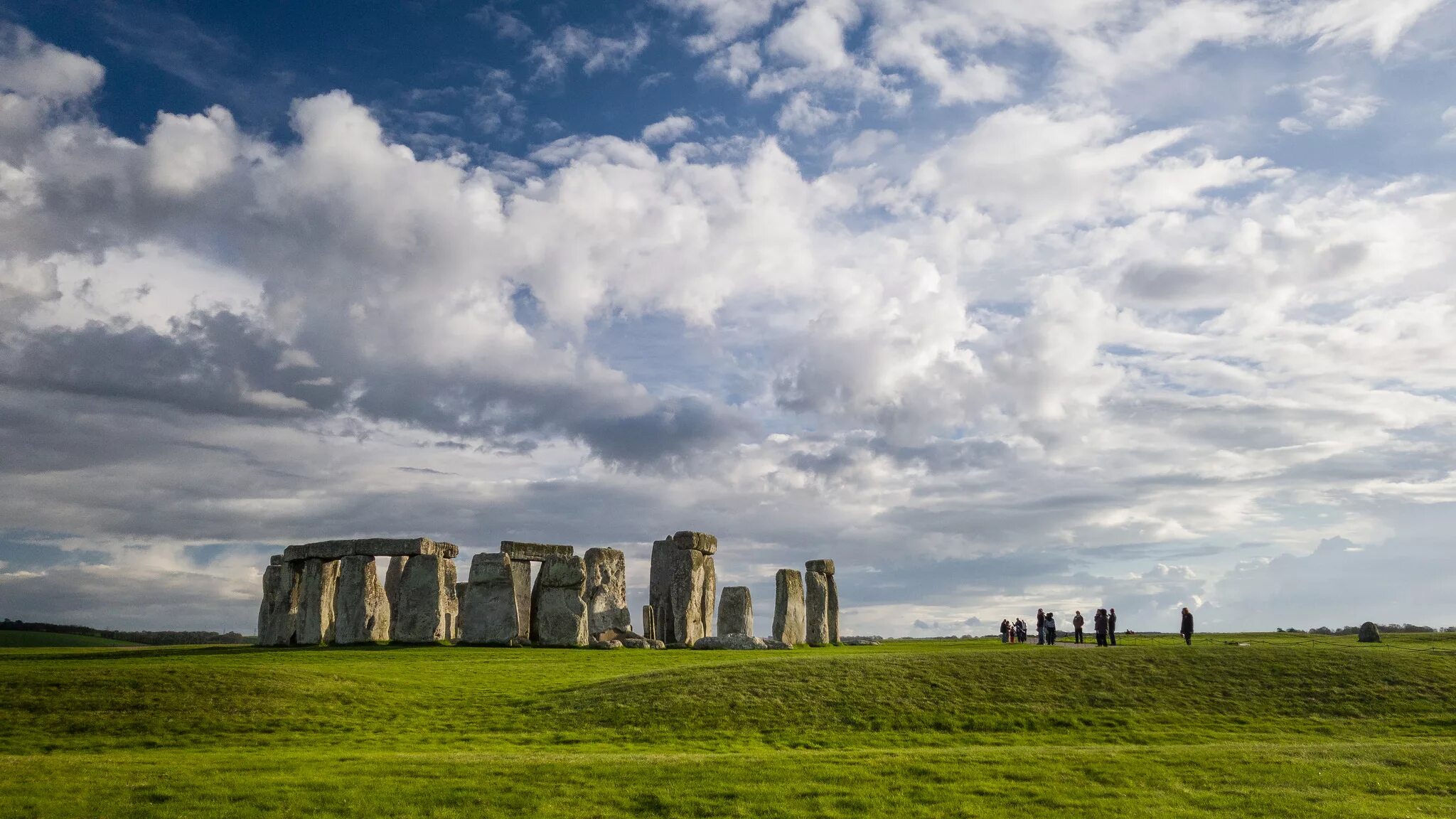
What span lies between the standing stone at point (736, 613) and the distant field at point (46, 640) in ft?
111

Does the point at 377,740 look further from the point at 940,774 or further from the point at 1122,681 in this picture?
the point at 1122,681

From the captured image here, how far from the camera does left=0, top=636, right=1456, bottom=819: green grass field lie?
14219 millimetres

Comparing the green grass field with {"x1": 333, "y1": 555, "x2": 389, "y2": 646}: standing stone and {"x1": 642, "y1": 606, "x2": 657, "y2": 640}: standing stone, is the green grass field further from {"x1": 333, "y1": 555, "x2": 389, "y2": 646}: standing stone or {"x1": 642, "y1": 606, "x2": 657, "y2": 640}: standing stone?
{"x1": 642, "y1": 606, "x2": 657, "y2": 640}: standing stone

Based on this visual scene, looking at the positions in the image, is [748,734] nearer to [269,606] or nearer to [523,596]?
[523,596]

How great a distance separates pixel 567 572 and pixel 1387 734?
2473 centimetres

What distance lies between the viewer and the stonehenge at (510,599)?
121ft

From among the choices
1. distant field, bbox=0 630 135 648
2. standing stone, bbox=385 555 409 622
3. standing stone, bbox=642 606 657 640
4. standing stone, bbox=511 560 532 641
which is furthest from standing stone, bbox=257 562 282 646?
distant field, bbox=0 630 135 648

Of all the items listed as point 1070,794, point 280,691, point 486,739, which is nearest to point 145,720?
point 280,691

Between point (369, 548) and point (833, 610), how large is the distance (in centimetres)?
1876

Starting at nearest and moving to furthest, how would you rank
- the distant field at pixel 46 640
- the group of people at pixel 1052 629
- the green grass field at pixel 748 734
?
the green grass field at pixel 748 734 < the group of people at pixel 1052 629 < the distant field at pixel 46 640

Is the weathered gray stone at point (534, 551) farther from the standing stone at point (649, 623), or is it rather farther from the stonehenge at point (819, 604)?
the stonehenge at point (819, 604)

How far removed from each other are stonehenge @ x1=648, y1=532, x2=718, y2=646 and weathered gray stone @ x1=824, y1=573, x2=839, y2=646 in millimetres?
4951

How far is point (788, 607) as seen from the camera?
135ft

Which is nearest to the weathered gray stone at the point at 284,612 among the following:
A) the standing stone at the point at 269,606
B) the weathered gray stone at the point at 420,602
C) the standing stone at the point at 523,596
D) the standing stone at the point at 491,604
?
the standing stone at the point at 269,606
